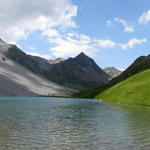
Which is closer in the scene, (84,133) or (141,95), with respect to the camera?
(84,133)

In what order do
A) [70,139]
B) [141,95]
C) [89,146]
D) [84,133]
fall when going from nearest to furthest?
1. [89,146]
2. [70,139]
3. [84,133]
4. [141,95]

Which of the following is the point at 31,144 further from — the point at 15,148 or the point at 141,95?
the point at 141,95

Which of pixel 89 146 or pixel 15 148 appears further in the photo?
pixel 89 146

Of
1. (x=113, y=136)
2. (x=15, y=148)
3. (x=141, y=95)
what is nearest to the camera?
(x=15, y=148)

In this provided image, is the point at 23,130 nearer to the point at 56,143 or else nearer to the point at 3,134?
the point at 3,134

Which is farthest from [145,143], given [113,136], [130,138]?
[113,136]

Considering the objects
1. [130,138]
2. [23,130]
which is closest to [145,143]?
[130,138]

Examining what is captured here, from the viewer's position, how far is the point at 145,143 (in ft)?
100

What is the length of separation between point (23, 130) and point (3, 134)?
4.41m

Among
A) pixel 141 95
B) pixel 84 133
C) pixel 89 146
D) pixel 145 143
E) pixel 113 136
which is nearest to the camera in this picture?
pixel 89 146

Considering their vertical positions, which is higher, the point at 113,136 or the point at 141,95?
the point at 141,95

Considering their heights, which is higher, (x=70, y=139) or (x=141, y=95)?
(x=141, y=95)

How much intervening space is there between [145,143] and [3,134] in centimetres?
2114

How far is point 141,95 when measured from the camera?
12100 centimetres
